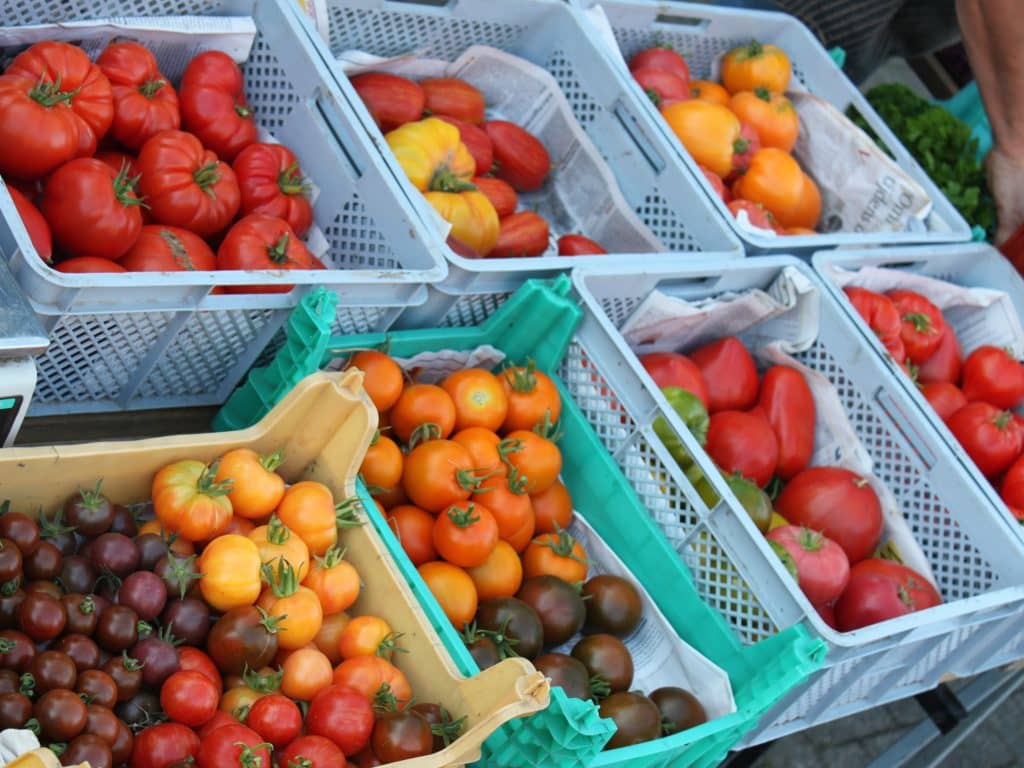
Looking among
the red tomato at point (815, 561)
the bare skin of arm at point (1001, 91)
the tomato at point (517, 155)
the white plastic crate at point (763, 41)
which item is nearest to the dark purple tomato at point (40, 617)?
the red tomato at point (815, 561)

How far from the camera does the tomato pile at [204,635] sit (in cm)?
157

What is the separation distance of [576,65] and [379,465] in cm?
151

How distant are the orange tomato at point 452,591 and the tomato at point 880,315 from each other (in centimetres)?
148

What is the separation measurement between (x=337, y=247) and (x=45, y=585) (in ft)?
3.77

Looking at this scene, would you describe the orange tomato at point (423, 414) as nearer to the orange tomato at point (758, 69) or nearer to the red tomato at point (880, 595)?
the red tomato at point (880, 595)

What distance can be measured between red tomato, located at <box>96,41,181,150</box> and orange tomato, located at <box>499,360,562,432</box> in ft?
2.87

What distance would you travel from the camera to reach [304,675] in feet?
5.90

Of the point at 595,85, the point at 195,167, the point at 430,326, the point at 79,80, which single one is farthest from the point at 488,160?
the point at 79,80

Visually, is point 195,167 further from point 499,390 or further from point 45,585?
point 45,585

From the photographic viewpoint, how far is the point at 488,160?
3.04 metres

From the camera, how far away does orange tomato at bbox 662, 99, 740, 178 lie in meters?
3.36

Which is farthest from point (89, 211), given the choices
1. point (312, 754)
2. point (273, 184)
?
point (312, 754)

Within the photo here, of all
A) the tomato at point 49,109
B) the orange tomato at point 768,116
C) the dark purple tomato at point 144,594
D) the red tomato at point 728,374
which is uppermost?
the orange tomato at point 768,116

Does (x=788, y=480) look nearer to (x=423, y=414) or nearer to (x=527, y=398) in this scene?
(x=527, y=398)
